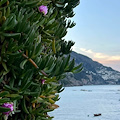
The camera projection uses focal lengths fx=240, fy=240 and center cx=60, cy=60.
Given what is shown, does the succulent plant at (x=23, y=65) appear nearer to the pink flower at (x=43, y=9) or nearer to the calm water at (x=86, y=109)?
the pink flower at (x=43, y=9)

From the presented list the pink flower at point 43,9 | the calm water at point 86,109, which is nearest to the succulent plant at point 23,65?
the pink flower at point 43,9

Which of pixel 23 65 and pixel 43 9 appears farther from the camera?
pixel 43 9

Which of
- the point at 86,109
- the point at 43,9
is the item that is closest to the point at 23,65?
the point at 43,9

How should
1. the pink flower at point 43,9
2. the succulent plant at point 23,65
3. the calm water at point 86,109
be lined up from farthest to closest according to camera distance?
the calm water at point 86,109
the pink flower at point 43,9
the succulent plant at point 23,65

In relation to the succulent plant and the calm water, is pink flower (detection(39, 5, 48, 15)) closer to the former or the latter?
the succulent plant

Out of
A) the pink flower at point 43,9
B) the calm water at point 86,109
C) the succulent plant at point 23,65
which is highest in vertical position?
the pink flower at point 43,9

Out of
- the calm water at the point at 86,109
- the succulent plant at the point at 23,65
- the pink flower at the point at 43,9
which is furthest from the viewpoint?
the calm water at the point at 86,109

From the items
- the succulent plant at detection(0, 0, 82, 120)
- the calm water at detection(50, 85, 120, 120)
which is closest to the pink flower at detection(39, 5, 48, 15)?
the succulent plant at detection(0, 0, 82, 120)

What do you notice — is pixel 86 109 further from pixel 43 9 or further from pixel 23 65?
pixel 23 65

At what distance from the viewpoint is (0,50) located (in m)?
2.67

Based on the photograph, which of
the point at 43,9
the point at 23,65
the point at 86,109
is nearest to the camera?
the point at 23,65

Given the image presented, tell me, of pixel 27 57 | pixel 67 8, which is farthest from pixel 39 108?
pixel 67 8

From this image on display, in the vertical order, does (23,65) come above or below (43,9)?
below

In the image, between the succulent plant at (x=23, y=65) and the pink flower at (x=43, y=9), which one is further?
the pink flower at (x=43, y=9)
